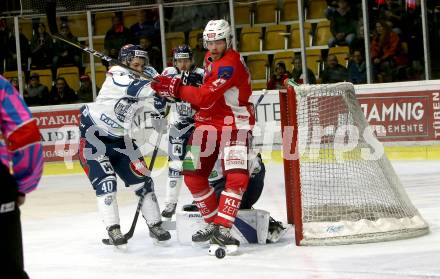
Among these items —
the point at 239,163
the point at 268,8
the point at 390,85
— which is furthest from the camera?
the point at 268,8

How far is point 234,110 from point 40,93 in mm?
6757

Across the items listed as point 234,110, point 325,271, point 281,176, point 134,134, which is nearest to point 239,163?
point 234,110

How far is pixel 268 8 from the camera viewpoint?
12.0 m

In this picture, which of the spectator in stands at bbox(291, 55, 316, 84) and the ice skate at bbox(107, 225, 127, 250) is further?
the spectator in stands at bbox(291, 55, 316, 84)

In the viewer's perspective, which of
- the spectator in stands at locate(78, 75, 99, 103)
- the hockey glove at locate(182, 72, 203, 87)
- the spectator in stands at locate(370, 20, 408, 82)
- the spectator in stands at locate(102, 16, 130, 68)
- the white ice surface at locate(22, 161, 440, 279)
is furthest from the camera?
the spectator in stands at locate(102, 16, 130, 68)

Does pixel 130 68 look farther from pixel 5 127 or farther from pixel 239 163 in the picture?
pixel 5 127

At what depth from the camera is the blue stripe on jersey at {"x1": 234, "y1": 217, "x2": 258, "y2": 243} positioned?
→ 233 inches

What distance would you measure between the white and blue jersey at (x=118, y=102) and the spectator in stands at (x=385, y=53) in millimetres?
5092

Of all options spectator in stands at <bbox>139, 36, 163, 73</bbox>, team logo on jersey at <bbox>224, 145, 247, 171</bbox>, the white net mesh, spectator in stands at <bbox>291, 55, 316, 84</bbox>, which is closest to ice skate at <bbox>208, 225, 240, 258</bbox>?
team logo on jersey at <bbox>224, 145, 247, 171</bbox>

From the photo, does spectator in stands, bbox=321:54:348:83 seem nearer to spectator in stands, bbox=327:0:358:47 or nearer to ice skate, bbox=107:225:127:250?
spectator in stands, bbox=327:0:358:47

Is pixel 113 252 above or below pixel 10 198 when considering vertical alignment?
below

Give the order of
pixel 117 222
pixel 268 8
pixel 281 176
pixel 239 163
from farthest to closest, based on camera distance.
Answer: pixel 268 8
pixel 281 176
pixel 117 222
pixel 239 163

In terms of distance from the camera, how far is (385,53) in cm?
1082

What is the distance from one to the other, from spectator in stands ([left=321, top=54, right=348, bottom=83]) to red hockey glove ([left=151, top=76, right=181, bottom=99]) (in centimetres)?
567
